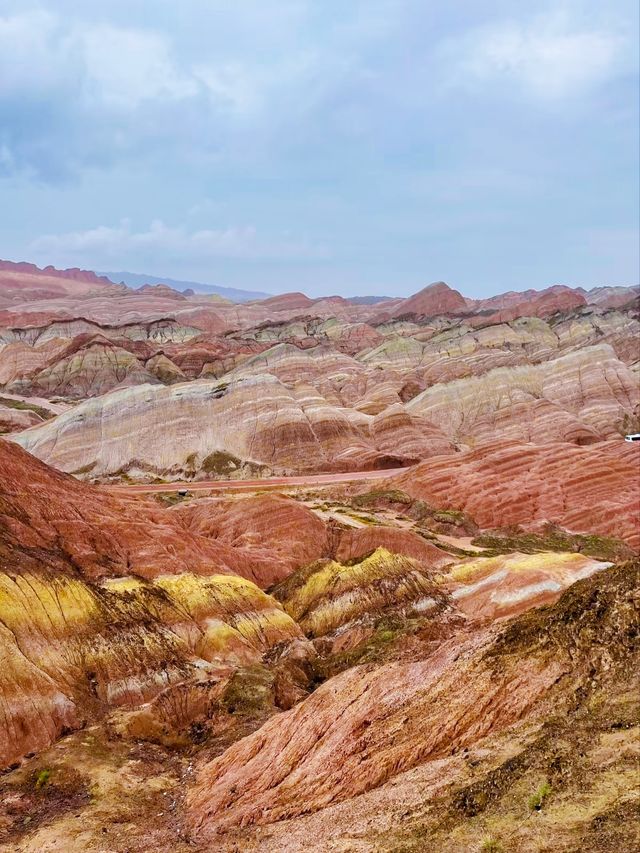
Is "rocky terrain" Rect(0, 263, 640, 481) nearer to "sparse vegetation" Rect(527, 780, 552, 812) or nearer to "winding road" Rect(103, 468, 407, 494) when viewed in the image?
"winding road" Rect(103, 468, 407, 494)

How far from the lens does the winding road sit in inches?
2657

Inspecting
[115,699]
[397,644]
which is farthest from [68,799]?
[397,644]

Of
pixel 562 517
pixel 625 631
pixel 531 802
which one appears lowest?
pixel 562 517

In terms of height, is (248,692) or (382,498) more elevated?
(382,498)

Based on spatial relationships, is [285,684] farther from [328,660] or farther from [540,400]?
[540,400]

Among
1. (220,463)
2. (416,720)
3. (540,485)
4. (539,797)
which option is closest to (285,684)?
(416,720)

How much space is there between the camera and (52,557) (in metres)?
25.6

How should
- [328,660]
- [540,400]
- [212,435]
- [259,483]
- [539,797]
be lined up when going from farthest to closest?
[540,400], [212,435], [259,483], [328,660], [539,797]

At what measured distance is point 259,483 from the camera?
7094 cm

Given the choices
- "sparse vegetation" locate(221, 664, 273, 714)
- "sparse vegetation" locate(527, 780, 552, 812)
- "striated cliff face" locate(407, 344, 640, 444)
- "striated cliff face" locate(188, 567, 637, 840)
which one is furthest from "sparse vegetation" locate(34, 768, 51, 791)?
"striated cliff face" locate(407, 344, 640, 444)

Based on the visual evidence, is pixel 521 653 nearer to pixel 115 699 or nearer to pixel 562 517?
pixel 115 699

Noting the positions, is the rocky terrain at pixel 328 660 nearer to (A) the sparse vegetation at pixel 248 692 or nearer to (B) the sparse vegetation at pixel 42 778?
(A) the sparse vegetation at pixel 248 692

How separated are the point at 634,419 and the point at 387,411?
35.9 metres

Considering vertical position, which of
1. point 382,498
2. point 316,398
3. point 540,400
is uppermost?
point 316,398
